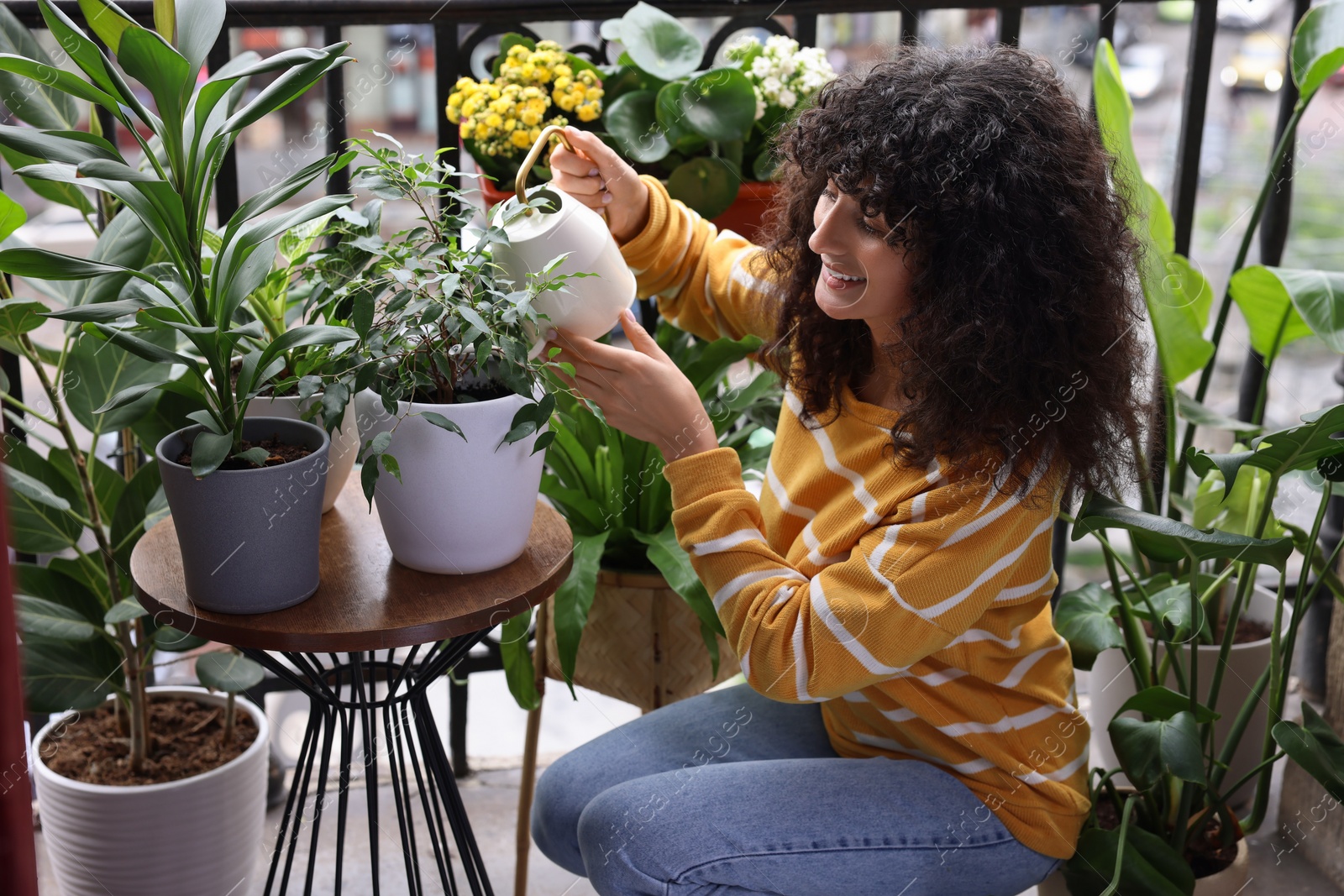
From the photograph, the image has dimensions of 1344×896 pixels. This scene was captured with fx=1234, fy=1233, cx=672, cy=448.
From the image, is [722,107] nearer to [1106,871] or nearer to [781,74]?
[781,74]

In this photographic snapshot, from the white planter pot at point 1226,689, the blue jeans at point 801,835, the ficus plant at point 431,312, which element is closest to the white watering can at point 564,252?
the ficus plant at point 431,312

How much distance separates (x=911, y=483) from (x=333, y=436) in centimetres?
57

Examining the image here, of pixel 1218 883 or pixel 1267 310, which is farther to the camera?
pixel 1267 310

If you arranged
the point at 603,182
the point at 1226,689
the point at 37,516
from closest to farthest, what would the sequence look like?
the point at 603,182 < the point at 37,516 < the point at 1226,689

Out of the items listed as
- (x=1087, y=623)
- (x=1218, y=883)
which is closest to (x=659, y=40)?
(x=1087, y=623)

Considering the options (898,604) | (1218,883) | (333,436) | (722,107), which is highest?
(722,107)

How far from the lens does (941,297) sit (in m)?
1.12

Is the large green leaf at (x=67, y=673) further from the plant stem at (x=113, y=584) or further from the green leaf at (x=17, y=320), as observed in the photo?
the green leaf at (x=17, y=320)

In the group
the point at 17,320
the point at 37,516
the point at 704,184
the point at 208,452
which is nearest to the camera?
the point at 208,452

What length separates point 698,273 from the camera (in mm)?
1490

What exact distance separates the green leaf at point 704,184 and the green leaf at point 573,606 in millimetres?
480

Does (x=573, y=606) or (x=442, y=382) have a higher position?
(x=442, y=382)

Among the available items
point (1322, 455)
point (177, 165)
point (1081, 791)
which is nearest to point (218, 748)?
point (177, 165)

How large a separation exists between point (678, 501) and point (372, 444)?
0.34 m
